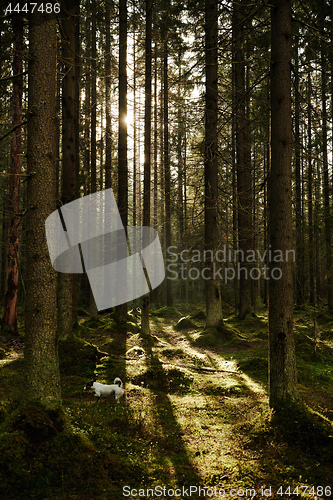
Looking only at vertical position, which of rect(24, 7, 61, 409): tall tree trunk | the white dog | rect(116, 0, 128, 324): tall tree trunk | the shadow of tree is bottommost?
the shadow of tree

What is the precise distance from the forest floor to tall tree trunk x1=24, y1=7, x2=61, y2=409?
0.74 metres

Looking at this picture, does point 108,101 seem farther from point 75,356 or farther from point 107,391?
point 107,391

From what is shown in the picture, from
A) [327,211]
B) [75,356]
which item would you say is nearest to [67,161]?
[75,356]

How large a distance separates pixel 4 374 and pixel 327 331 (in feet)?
42.5

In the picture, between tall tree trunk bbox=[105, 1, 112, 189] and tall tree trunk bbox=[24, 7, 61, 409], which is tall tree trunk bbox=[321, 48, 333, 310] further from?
tall tree trunk bbox=[105, 1, 112, 189]

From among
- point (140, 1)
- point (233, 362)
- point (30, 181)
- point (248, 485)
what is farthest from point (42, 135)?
point (140, 1)

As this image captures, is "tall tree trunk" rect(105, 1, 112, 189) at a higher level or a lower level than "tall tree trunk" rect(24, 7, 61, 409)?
higher

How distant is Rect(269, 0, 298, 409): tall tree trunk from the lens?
5.28 m

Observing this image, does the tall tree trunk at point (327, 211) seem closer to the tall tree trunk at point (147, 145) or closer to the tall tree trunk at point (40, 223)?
the tall tree trunk at point (40, 223)

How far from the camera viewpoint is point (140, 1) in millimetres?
13578

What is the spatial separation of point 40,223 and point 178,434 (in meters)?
4.13

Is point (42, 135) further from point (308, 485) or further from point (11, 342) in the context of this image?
point (11, 342)

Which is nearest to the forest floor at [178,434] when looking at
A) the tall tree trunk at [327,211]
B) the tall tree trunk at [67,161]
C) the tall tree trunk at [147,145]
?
the tall tree trunk at [67,161]

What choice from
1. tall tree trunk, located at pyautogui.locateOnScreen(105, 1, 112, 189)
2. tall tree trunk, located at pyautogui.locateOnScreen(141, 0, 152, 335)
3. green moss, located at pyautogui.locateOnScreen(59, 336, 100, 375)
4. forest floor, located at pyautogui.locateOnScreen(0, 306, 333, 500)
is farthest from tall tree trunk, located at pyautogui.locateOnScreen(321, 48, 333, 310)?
tall tree trunk, located at pyautogui.locateOnScreen(105, 1, 112, 189)
